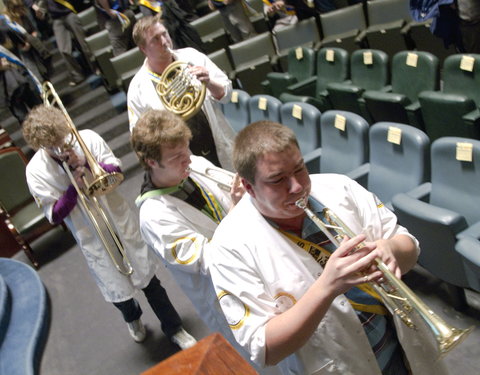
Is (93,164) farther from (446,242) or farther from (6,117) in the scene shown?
(6,117)

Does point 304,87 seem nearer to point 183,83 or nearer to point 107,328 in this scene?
point 183,83

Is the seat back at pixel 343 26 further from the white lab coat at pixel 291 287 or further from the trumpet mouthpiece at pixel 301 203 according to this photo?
the trumpet mouthpiece at pixel 301 203

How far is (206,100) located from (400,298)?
1950mm

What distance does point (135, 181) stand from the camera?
5402 mm

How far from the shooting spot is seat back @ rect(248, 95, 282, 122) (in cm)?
376

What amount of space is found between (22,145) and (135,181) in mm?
2191

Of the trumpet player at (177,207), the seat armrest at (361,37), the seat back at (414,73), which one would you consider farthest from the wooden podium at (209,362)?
the seat armrest at (361,37)

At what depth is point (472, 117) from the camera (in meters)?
2.74

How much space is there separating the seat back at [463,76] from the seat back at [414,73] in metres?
0.13

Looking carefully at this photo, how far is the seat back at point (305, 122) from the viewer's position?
3.34 meters

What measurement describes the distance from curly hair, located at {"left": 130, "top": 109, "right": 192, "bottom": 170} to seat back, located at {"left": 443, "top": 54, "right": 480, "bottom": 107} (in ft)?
6.79

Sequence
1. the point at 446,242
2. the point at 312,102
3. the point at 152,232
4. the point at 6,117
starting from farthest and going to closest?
the point at 6,117 → the point at 312,102 → the point at 446,242 → the point at 152,232

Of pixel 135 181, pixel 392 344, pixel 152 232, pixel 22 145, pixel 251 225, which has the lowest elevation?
pixel 135 181

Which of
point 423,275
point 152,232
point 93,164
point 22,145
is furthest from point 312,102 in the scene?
point 22,145
